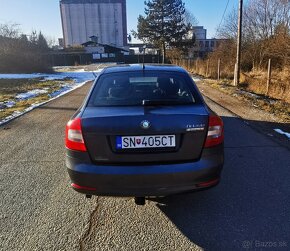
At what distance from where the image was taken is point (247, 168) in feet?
14.1

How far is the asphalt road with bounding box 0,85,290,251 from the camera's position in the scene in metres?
2.68

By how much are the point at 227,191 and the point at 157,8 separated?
4750 cm

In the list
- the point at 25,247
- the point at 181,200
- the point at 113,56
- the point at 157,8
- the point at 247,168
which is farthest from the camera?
the point at 113,56

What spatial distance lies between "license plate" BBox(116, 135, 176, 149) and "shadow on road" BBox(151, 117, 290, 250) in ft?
2.85

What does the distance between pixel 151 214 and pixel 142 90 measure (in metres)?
1.42

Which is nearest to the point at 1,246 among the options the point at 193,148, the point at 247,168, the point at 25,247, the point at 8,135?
the point at 25,247

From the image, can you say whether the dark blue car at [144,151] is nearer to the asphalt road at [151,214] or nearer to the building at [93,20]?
the asphalt road at [151,214]

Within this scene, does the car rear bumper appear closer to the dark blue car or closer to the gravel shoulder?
the dark blue car

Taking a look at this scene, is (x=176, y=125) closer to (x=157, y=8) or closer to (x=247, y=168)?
(x=247, y=168)

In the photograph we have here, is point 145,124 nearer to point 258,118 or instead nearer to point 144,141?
point 144,141

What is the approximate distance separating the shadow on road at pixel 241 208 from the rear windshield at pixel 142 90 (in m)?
1.17

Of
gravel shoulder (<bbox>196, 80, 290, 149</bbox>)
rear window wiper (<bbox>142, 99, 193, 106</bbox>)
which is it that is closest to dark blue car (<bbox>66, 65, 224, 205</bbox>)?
rear window wiper (<bbox>142, 99, 193, 106</bbox>)

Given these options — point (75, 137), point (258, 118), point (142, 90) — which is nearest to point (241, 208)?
point (142, 90)

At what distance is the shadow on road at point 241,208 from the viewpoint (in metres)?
2.70
